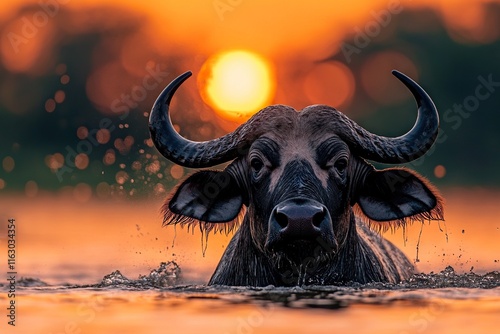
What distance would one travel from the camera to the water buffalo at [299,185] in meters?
13.0

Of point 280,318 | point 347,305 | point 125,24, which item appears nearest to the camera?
point 280,318

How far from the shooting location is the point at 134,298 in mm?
12609

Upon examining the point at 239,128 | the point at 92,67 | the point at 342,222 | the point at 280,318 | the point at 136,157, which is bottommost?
the point at 280,318

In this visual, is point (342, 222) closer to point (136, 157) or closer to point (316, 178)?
point (316, 178)

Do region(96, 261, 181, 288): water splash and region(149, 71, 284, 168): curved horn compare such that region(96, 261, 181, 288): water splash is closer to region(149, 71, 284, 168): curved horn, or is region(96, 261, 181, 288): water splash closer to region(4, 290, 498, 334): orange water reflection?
region(149, 71, 284, 168): curved horn

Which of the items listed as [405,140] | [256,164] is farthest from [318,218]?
[405,140]

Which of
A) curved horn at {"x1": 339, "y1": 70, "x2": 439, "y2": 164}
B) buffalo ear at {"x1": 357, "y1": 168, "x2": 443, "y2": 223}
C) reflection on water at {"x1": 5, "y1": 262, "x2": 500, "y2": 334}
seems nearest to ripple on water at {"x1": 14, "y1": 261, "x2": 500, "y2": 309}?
reflection on water at {"x1": 5, "y1": 262, "x2": 500, "y2": 334}

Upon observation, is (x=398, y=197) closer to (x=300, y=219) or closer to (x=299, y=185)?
(x=299, y=185)

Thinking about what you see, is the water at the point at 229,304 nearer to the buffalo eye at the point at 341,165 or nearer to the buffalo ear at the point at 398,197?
the buffalo ear at the point at 398,197

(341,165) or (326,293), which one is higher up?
(341,165)

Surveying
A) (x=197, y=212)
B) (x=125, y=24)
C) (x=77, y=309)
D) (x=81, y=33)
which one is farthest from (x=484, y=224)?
(x=81, y=33)

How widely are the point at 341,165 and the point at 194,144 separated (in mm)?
1655

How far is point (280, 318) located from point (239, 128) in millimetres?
3192

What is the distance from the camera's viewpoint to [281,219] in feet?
40.3
